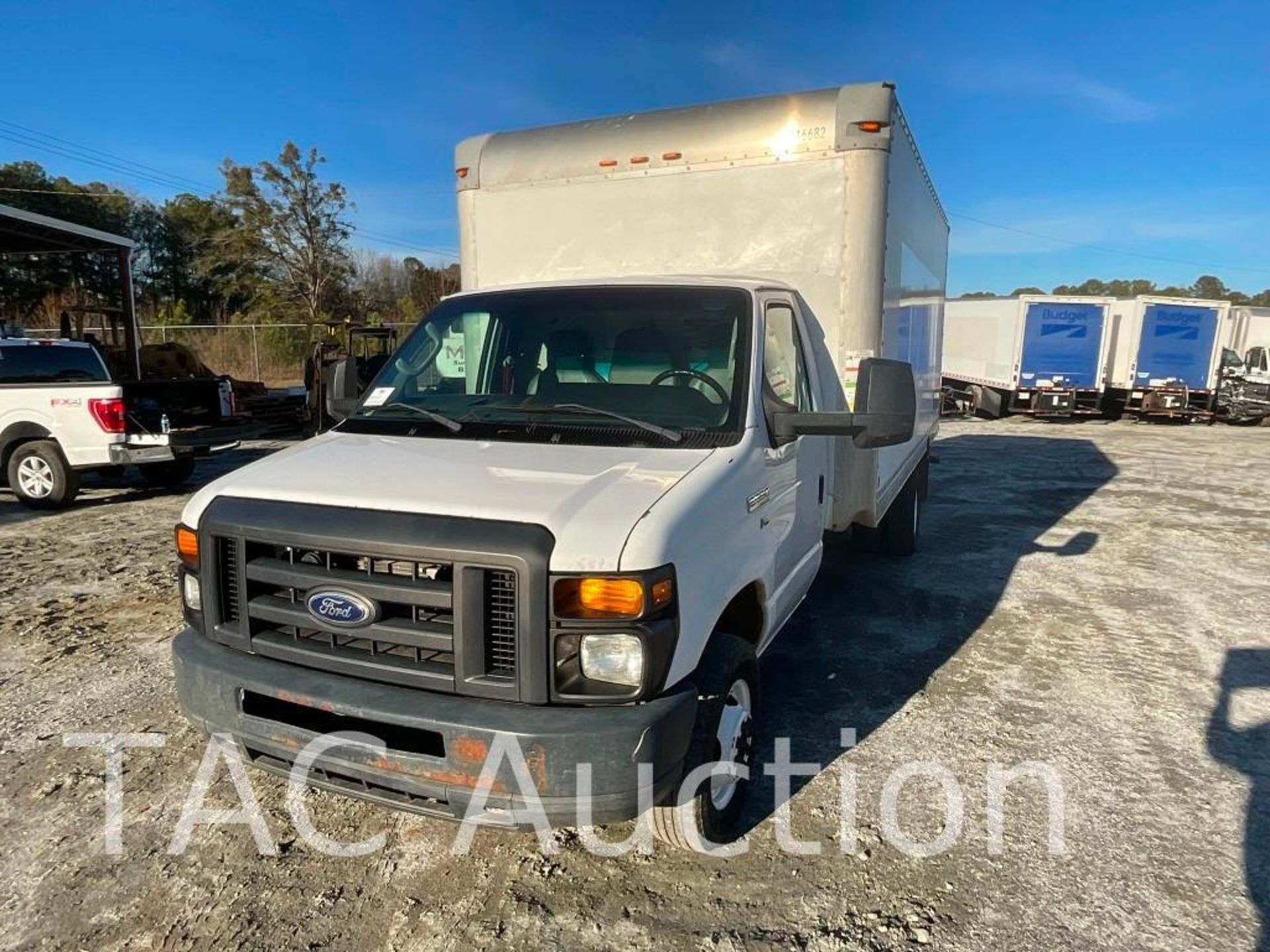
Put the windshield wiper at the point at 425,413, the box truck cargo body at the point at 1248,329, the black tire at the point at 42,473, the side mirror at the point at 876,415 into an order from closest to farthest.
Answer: the side mirror at the point at 876,415 → the windshield wiper at the point at 425,413 → the black tire at the point at 42,473 → the box truck cargo body at the point at 1248,329

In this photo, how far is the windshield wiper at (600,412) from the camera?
10.2 ft

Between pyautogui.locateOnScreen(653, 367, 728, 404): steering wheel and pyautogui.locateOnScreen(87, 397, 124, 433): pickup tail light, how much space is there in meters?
8.25

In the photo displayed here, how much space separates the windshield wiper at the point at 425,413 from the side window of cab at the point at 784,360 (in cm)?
133

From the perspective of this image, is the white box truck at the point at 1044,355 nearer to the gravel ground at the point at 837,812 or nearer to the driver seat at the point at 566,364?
the gravel ground at the point at 837,812

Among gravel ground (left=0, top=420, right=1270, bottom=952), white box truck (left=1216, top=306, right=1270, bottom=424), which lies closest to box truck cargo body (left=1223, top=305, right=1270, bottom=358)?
white box truck (left=1216, top=306, right=1270, bottom=424)

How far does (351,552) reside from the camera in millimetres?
2500

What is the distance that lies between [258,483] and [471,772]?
4.27 feet

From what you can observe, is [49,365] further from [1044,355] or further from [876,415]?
[1044,355]

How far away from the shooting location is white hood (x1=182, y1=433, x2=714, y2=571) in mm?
2414

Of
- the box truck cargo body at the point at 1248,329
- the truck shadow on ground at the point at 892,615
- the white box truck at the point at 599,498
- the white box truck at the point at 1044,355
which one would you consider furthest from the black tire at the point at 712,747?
the box truck cargo body at the point at 1248,329

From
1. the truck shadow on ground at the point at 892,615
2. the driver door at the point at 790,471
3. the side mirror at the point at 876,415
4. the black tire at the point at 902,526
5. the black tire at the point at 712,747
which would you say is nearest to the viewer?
the black tire at the point at 712,747

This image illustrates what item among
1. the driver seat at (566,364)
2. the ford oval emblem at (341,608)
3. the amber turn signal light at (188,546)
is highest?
the driver seat at (566,364)

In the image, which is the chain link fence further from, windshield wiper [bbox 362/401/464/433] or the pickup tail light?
windshield wiper [bbox 362/401/464/433]

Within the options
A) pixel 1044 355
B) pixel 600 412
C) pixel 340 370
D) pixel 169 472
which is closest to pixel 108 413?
pixel 169 472
